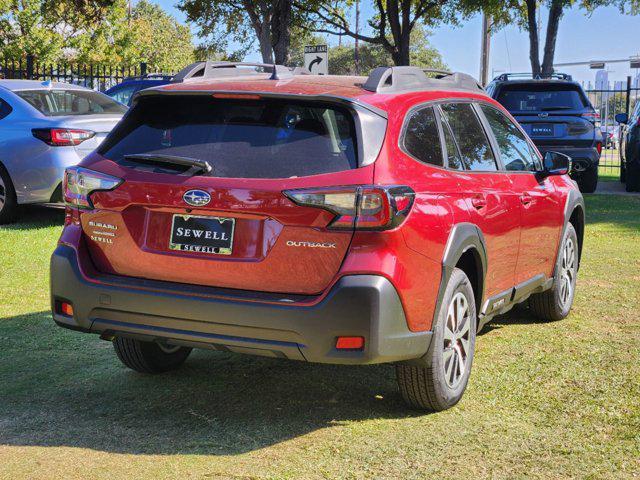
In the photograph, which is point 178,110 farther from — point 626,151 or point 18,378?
point 626,151

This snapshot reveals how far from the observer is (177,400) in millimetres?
5141

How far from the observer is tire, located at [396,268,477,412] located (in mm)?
4734

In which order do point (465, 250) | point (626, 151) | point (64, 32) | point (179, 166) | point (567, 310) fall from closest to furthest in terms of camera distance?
point (179, 166), point (465, 250), point (567, 310), point (626, 151), point (64, 32)

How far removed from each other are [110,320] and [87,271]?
0.92 ft

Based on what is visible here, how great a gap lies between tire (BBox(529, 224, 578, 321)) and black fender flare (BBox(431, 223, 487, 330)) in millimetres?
1848

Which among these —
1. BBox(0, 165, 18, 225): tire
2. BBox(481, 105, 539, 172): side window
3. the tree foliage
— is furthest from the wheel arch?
the tree foliage

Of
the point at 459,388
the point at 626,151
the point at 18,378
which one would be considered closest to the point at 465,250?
the point at 459,388

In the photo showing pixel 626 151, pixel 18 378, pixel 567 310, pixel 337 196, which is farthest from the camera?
pixel 626 151

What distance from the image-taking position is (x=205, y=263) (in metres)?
4.42

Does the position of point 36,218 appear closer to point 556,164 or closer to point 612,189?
point 556,164

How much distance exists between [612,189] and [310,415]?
15.4 m

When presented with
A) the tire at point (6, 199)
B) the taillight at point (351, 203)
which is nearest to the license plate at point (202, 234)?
the taillight at point (351, 203)

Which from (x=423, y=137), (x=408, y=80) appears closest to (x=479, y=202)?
(x=423, y=137)

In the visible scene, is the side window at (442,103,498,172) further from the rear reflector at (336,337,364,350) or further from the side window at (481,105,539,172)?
the rear reflector at (336,337,364,350)
